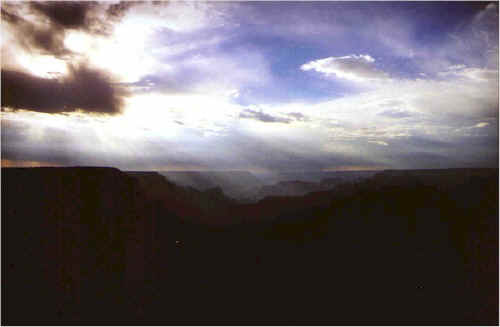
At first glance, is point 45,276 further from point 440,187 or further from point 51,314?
point 440,187

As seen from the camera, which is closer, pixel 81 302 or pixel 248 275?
pixel 81 302

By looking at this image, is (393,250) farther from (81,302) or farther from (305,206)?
(81,302)

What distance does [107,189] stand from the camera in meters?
16.2

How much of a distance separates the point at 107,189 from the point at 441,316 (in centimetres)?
2283

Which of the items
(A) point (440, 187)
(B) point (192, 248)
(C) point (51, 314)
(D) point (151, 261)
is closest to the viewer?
(C) point (51, 314)

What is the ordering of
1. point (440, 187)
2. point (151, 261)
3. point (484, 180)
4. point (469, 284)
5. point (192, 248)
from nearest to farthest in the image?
point (151, 261) → point (469, 284) → point (192, 248) → point (484, 180) → point (440, 187)

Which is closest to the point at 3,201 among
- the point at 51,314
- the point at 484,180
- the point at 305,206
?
the point at 51,314

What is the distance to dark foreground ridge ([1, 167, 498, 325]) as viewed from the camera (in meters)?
13.3

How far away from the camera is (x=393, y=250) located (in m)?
25.3

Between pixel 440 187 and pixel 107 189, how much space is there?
4255 cm

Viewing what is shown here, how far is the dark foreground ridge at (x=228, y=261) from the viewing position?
522 inches

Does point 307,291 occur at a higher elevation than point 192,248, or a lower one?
lower

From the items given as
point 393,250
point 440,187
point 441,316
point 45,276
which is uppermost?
point 440,187

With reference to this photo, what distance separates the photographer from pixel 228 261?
73.8ft
